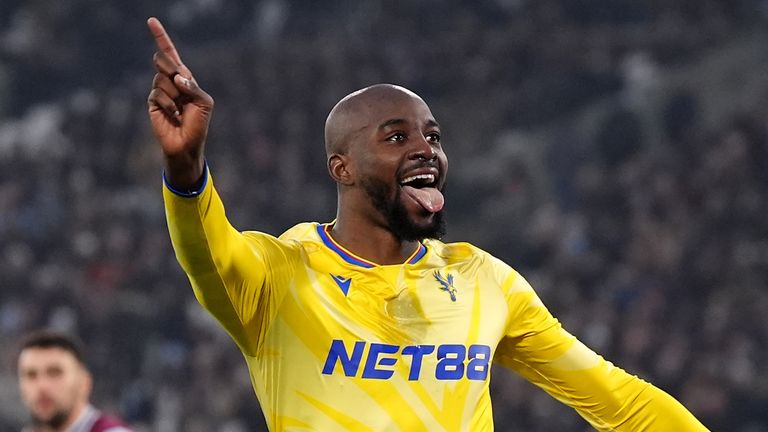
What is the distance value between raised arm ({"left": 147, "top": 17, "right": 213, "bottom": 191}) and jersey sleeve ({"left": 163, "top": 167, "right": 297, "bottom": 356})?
6 centimetres

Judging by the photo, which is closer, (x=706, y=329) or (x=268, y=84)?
(x=706, y=329)

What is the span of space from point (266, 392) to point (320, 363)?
194 millimetres

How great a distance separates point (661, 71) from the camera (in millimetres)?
14781

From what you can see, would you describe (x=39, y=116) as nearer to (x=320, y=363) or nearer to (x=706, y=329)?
(x=706, y=329)

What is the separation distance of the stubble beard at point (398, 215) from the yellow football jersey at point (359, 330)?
4.5 inches

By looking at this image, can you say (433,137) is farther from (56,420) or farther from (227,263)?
(56,420)

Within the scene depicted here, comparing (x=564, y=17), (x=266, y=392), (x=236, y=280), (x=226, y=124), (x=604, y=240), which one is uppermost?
(x=564, y=17)

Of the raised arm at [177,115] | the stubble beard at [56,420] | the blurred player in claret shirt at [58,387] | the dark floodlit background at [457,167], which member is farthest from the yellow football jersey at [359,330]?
the dark floodlit background at [457,167]

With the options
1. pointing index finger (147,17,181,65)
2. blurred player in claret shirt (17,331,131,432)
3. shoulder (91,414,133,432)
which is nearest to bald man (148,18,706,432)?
pointing index finger (147,17,181,65)

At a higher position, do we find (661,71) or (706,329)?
(661,71)

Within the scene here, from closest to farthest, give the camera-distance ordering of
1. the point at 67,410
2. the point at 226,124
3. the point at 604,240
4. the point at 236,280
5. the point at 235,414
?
the point at 236,280, the point at 67,410, the point at 235,414, the point at 604,240, the point at 226,124

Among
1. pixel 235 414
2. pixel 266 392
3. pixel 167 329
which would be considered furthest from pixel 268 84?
pixel 266 392

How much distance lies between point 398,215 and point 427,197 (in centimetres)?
10

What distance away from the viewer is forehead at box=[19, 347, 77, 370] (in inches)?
226
